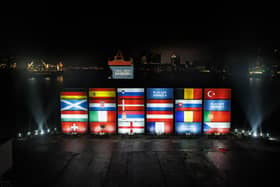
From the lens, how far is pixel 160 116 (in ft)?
51.5

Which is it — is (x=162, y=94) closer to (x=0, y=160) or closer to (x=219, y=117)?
(x=219, y=117)

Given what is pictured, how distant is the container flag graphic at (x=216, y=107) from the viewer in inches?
609

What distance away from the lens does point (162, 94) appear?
617 inches

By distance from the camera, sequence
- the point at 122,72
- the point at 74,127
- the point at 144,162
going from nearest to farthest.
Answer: the point at 144,162, the point at 74,127, the point at 122,72

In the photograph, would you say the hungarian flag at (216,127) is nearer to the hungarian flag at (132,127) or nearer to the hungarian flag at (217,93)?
the hungarian flag at (217,93)

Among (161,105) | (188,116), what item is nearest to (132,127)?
(161,105)

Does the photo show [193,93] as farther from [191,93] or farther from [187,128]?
[187,128]

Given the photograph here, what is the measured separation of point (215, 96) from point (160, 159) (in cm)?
675

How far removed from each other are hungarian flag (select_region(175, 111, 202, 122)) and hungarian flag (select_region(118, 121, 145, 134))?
2723 millimetres

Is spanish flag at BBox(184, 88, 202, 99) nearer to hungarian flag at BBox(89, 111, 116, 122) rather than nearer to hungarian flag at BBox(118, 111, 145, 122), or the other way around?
hungarian flag at BBox(118, 111, 145, 122)

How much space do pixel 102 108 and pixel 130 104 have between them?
7.02 feet

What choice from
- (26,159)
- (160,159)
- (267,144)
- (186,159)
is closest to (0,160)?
(26,159)

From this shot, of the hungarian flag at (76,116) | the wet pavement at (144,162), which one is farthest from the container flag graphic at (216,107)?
the hungarian flag at (76,116)

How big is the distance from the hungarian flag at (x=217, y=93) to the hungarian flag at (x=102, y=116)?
7130 millimetres
